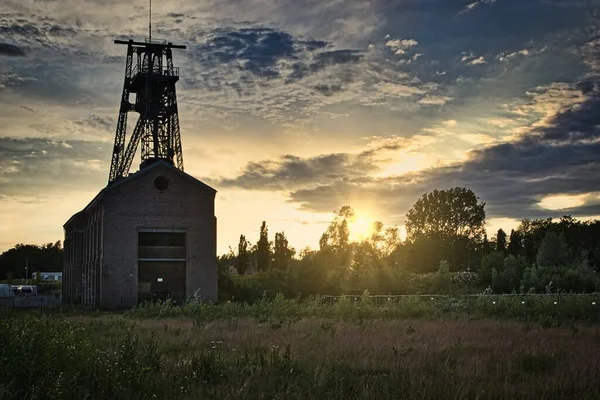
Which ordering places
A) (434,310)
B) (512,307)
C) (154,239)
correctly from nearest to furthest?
(512,307)
(434,310)
(154,239)

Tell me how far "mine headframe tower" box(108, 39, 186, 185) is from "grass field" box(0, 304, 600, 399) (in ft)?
147

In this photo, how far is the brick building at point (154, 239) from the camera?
171ft

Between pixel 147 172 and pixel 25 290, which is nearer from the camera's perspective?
pixel 147 172

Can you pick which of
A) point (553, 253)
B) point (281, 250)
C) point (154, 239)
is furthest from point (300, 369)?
point (281, 250)

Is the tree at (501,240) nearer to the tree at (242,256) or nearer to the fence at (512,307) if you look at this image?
the tree at (242,256)

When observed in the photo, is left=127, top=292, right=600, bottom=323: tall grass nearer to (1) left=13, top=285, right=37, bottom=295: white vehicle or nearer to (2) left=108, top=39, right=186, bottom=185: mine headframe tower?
(2) left=108, top=39, right=186, bottom=185: mine headframe tower

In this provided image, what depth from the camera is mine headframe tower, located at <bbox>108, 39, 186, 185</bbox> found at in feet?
204

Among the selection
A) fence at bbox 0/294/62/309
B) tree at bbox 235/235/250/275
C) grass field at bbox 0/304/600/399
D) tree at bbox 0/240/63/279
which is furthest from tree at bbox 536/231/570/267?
tree at bbox 0/240/63/279

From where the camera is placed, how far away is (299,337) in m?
20.1

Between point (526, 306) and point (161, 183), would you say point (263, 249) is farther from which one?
point (526, 306)

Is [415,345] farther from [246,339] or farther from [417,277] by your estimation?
[417,277]

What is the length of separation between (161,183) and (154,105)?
1091 cm

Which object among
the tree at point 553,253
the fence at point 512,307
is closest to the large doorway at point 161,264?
the fence at point 512,307

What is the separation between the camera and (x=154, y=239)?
53906 millimetres
